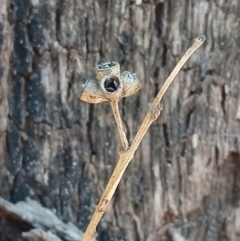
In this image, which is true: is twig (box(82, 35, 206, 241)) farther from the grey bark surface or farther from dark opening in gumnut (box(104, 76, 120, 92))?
the grey bark surface

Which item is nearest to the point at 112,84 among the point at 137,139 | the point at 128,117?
the point at 137,139

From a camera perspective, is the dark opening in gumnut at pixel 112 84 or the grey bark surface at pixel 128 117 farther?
the grey bark surface at pixel 128 117

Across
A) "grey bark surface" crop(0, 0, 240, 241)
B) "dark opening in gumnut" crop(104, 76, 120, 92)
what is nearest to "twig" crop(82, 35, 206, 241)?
"dark opening in gumnut" crop(104, 76, 120, 92)

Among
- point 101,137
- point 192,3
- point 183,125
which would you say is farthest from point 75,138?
point 192,3

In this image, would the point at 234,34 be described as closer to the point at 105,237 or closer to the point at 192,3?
the point at 192,3

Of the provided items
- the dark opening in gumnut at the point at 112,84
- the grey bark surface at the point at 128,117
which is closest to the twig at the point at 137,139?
the dark opening in gumnut at the point at 112,84

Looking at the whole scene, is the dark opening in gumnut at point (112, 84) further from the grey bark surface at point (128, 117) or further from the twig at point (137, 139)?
the grey bark surface at point (128, 117)

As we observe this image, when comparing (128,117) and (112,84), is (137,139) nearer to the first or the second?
(112,84)
